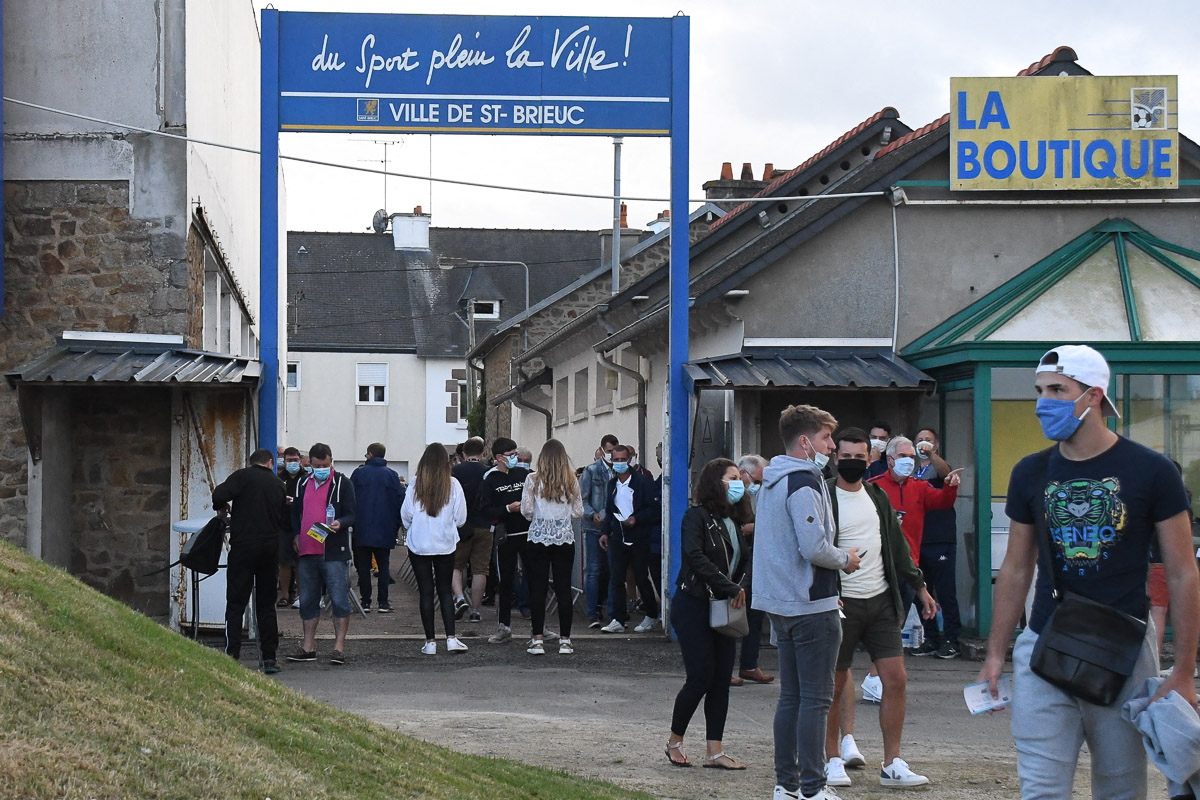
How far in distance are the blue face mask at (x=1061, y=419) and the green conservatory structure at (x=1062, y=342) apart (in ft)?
28.7

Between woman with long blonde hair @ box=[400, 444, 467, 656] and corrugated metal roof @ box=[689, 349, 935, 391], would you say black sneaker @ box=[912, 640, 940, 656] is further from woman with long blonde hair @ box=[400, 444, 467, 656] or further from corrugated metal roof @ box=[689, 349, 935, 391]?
woman with long blonde hair @ box=[400, 444, 467, 656]

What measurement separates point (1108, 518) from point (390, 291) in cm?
5371

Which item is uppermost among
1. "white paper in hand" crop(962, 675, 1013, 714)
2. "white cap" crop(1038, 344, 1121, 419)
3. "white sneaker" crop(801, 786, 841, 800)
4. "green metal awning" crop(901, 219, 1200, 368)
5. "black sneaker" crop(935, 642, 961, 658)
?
"green metal awning" crop(901, 219, 1200, 368)

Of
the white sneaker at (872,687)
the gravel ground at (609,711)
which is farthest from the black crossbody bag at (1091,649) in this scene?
the white sneaker at (872,687)

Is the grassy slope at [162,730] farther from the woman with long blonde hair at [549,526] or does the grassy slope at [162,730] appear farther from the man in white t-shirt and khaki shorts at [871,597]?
the woman with long blonde hair at [549,526]

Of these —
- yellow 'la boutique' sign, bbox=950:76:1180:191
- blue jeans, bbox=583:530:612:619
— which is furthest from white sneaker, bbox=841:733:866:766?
yellow 'la boutique' sign, bbox=950:76:1180:191

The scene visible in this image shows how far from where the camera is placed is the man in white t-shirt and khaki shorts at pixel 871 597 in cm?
773

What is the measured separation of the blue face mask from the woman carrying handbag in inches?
128

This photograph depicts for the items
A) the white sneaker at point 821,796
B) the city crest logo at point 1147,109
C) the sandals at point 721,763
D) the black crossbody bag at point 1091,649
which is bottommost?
the sandals at point 721,763

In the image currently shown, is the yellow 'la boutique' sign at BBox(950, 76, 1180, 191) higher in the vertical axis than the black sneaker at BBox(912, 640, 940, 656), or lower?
higher

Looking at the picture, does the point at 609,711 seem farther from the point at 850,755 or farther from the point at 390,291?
the point at 390,291

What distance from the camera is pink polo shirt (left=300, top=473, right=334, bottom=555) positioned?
12570mm

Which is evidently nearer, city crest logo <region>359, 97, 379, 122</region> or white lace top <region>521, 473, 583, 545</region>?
white lace top <region>521, 473, 583, 545</region>

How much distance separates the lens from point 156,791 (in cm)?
492
